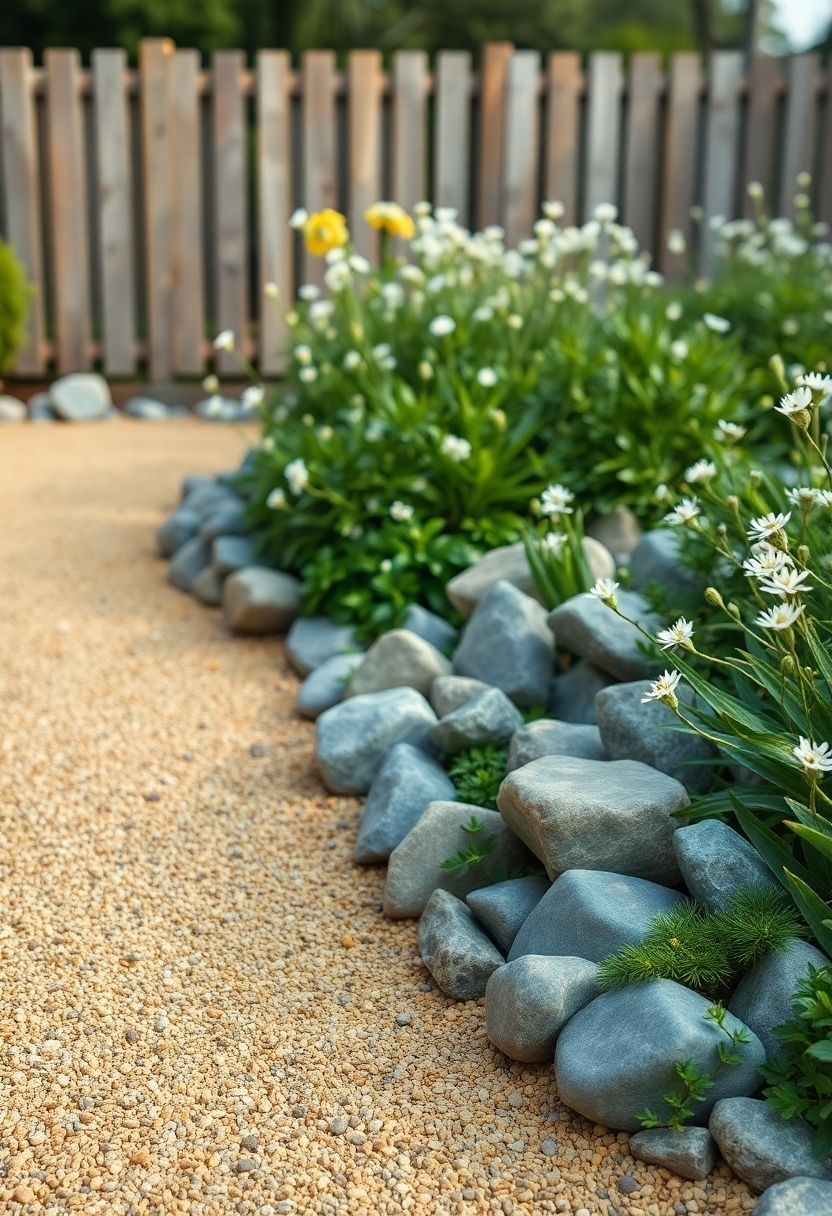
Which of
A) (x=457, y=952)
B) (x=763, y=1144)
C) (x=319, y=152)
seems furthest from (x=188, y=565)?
(x=319, y=152)

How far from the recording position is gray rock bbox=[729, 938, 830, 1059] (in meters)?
1.85

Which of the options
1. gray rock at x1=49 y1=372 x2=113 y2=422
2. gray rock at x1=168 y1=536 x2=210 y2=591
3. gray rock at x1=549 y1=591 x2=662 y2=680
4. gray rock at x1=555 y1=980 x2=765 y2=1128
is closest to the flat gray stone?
gray rock at x1=549 y1=591 x2=662 y2=680

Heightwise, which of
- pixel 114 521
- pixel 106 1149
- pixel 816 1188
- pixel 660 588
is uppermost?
pixel 660 588

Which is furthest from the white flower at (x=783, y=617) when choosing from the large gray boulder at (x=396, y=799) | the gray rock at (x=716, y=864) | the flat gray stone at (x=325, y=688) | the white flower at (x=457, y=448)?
the white flower at (x=457, y=448)

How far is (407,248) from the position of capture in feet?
25.6

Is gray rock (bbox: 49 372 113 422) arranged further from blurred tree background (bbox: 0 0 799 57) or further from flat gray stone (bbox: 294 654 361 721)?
blurred tree background (bbox: 0 0 799 57)

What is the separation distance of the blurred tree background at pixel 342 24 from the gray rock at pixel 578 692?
33.5 ft

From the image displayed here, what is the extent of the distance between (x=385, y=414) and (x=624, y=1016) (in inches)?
101

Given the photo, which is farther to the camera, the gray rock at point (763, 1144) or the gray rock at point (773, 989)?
the gray rock at point (773, 989)

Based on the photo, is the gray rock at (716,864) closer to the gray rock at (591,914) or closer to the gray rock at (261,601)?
the gray rock at (591,914)

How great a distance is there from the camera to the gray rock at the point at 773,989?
1.85 m

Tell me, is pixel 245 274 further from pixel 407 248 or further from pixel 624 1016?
pixel 624 1016

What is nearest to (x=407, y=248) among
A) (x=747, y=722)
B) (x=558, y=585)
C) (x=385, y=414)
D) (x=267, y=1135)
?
(x=385, y=414)

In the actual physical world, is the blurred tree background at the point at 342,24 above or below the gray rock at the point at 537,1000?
above
